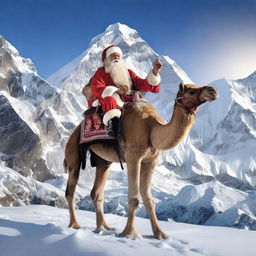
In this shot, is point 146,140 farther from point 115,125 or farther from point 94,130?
point 94,130

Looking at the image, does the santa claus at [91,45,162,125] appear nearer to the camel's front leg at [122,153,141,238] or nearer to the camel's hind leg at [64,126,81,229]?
the camel's front leg at [122,153,141,238]

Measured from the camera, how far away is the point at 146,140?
6871mm

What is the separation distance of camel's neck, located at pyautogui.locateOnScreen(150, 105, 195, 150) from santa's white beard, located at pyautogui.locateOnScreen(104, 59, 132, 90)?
140cm

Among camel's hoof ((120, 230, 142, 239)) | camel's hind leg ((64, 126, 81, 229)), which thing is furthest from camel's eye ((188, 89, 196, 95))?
camel's hind leg ((64, 126, 81, 229))

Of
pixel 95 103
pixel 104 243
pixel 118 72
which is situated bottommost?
pixel 104 243

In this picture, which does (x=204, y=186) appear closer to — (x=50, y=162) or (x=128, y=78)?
(x=50, y=162)

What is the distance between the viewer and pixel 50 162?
6909 inches

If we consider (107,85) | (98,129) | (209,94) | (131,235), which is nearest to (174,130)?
(209,94)

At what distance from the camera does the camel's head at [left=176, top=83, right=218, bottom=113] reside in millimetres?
6025

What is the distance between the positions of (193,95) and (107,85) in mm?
2022

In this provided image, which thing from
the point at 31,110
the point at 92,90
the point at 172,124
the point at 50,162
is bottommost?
the point at 172,124

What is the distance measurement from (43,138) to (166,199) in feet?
183

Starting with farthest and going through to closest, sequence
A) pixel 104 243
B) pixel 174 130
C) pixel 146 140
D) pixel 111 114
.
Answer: pixel 111 114
pixel 146 140
pixel 174 130
pixel 104 243

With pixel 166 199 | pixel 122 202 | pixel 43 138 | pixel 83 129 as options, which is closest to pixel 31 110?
pixel 43 138
